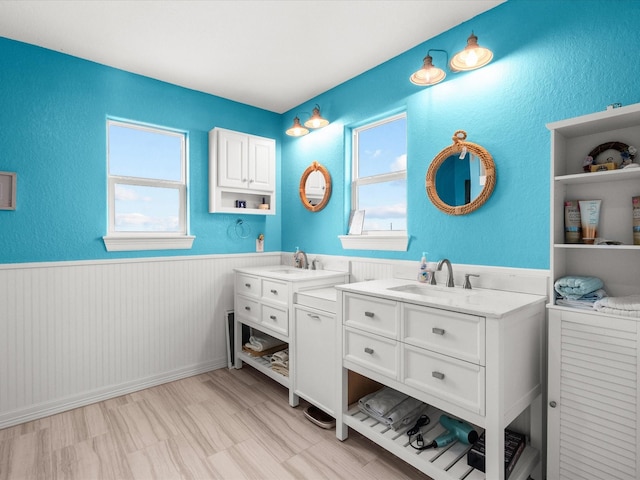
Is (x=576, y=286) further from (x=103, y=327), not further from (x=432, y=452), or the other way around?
(x=103, y=327)

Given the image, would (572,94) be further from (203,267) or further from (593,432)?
(203,267)

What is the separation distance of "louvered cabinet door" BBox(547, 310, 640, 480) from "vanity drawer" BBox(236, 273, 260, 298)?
221cm

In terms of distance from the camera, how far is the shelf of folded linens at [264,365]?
280 cm

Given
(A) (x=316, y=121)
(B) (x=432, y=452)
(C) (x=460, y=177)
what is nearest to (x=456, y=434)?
(B) (x=432, y=452)

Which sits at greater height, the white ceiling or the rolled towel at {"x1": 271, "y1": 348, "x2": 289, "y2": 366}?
the white ceiling

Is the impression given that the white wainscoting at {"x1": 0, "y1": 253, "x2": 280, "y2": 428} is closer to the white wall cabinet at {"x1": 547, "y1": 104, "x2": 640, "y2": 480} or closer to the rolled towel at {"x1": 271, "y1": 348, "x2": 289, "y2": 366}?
the rolled towel at {"x1": 271, "y1": 348, "x2": 289, "y2": 366}

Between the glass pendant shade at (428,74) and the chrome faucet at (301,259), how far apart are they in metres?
1.89

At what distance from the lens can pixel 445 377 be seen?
1.68 m

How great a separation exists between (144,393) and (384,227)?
2.48 metres

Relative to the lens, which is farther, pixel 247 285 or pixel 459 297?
pixel 247 285

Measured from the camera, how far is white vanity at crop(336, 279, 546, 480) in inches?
60.2

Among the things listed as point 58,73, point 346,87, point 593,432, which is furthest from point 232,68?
point 593,432

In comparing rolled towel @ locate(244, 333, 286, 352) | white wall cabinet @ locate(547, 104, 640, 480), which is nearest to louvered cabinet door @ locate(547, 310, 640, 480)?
white wall cabinet @ locate(547, 104, 640, 480)

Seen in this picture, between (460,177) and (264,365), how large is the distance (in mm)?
2224
